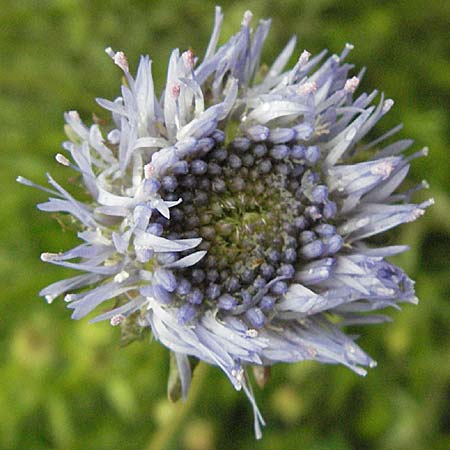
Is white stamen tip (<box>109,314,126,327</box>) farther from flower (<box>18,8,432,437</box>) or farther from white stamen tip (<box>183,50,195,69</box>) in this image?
white stamen tip (<box>183,50,195,69</box>)

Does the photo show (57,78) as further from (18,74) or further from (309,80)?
(309,80)

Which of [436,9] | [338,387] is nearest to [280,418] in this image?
[338,387]

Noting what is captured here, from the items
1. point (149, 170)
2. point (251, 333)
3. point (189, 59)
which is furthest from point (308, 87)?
point (251, 333)

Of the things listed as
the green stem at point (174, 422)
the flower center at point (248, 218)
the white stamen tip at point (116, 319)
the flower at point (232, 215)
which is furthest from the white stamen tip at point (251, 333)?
the green stem at point (174, 422)

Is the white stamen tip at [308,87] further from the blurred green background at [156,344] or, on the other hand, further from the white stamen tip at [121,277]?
the blurred green background at [156,344]

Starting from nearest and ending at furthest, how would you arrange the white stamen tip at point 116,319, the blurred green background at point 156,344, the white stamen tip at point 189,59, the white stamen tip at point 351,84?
the white stamen tip at point 116,319, the white stamen tip at point 189,59, the white stamen tip at point 351,84, the blurred green background at point 156,344

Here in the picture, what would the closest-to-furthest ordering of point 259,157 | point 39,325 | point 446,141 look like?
point 259,157
point 39,325
point 446,141
